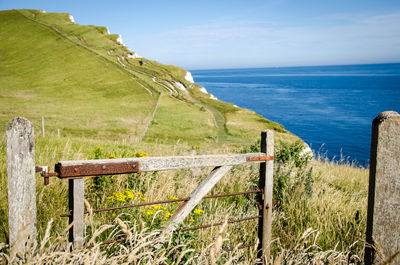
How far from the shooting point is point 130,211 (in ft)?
12.7

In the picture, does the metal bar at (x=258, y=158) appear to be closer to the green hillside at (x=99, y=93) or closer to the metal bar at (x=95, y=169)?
the metal bar at (x=95, y=169)

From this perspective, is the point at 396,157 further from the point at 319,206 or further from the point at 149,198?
the point at 149,198

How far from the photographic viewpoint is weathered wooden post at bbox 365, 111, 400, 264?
9.00ft

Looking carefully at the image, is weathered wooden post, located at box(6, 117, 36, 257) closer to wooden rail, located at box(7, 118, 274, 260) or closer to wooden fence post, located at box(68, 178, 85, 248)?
wooden rail, located at box(7, 118, 274, 260)

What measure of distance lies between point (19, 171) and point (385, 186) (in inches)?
110

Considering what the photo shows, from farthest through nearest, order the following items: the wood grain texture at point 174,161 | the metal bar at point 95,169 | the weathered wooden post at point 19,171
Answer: the wood grain texture at point 174,161, the metal bar at point 95,169, the weathered wooden post at point 19,171

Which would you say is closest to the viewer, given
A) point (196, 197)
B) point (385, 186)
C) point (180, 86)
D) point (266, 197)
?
point (385, 186)

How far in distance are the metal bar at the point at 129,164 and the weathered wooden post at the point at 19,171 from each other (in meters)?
0.21

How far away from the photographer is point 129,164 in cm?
264

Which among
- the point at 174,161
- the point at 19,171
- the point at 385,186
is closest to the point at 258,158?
the point at 174,161

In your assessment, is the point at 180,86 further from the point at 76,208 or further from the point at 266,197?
the point at 76,208

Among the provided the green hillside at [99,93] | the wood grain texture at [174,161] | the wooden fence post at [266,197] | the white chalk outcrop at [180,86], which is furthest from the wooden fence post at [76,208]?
the white chalk outcrop at [180,86]

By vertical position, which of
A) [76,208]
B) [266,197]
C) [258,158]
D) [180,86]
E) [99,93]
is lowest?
[266,197]

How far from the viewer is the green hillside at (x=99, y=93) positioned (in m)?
Answer: 31.8
